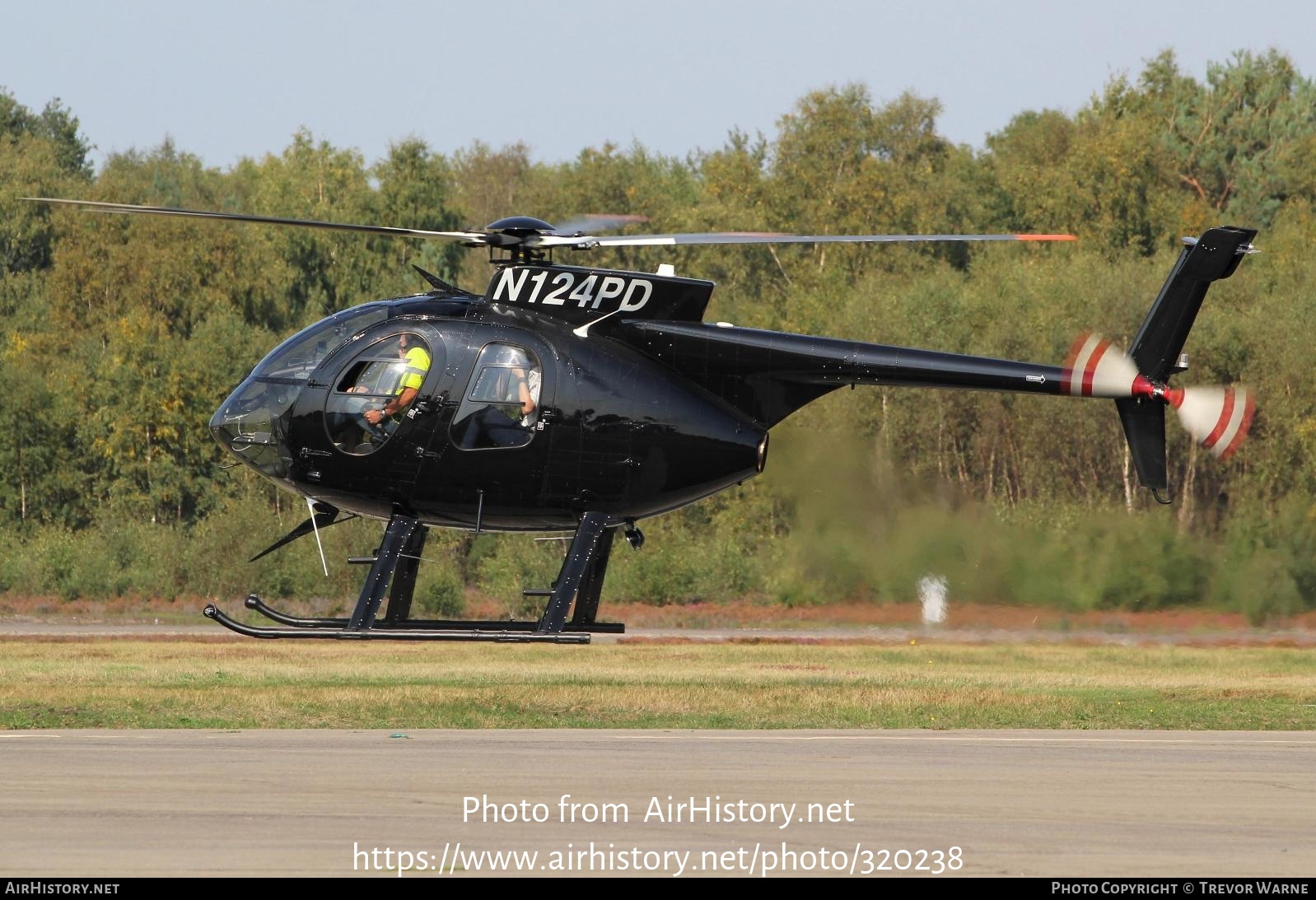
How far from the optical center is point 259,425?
18266 mm

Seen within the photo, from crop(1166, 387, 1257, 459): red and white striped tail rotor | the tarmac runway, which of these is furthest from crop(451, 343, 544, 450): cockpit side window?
crop(1166, 387, 1257, 459): red and white striped tail rotor

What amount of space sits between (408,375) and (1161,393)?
7716 mm

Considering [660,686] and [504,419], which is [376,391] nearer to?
[504,419]

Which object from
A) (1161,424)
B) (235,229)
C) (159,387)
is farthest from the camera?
(235,229)

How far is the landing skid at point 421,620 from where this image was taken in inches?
665

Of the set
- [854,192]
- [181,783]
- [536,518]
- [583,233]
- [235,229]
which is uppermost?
[854,192]

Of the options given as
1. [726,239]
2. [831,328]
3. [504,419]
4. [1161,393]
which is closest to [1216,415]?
[1161,393]

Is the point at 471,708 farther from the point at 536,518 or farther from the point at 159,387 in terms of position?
the point at 159,387

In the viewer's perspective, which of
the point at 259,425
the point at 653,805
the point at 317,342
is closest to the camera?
the point at 653,805

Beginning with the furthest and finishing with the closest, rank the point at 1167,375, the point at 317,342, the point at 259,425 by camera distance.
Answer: the point at 259,425, the point at 317,342, the point at 1167,375

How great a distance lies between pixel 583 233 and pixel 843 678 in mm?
10286

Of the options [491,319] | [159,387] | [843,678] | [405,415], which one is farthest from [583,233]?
[159,387]

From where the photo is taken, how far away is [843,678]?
2567cm

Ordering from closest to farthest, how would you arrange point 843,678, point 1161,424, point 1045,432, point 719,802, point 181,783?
point 719,802
point 181,783
point 1161,424
point 843,678
point 1045,432
